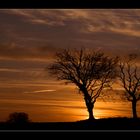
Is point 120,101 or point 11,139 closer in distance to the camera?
point 11,139

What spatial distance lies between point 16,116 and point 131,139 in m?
0.90

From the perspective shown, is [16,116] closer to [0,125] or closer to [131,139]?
[0,125]

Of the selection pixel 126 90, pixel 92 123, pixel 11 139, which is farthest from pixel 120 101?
pixel 11 139
